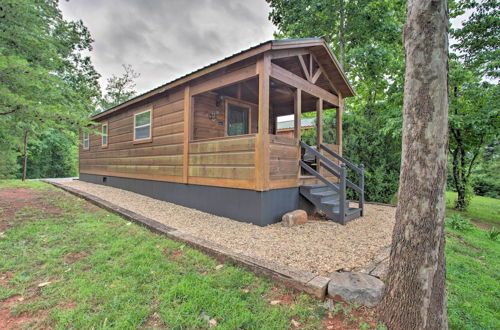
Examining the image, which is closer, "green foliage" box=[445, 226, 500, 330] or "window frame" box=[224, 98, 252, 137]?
"green foliage" box=[445, 226, 500, 330]

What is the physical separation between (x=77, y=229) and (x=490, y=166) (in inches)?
601

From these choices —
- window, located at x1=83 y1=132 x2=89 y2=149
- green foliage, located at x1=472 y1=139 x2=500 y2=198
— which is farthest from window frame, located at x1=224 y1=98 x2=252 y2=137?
green foliage, located at x1=472 y1=139 x2=500 y2=198

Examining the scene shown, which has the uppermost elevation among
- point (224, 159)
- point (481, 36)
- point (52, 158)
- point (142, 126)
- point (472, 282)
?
point (481, 36)

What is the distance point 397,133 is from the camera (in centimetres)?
655

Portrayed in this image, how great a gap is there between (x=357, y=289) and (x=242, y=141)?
10.5 ft

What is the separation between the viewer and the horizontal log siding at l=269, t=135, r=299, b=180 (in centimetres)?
447

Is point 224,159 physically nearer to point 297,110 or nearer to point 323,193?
point 297,110

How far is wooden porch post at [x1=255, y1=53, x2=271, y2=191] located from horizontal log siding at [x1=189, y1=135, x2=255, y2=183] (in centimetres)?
16

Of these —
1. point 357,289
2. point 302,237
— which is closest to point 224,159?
point 302,237

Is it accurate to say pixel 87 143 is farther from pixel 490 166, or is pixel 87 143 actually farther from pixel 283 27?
pixel 490 166

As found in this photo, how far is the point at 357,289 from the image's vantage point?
1.99 metres

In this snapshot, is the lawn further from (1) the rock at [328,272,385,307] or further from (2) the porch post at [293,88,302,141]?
(2) the porch post at [293,88,302,141]

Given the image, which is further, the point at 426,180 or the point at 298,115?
the point at 298,115

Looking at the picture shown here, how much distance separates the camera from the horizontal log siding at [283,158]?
4.47 metres
